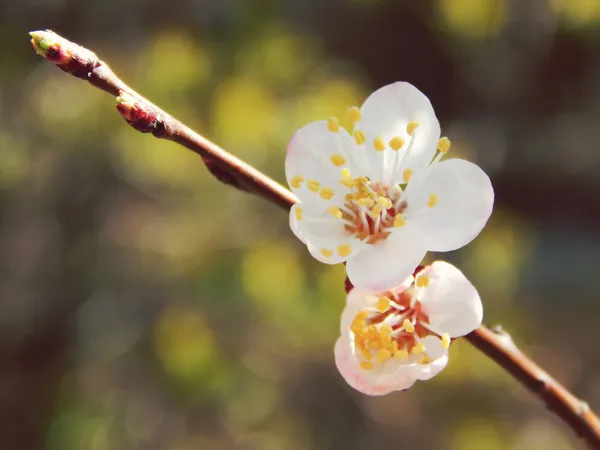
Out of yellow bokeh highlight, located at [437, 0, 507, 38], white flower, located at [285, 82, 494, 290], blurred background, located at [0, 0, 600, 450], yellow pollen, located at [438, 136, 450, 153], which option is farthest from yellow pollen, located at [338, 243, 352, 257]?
yellow bokeh highlight, located at [437, 0, 507, 38]

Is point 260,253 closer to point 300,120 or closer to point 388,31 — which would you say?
point 300,120

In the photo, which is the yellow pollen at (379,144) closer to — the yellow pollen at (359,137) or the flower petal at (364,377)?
the yellow pollen at (359,137)

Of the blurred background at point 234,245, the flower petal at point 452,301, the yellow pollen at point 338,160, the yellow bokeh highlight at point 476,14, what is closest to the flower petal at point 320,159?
the yellow pollen at point 338,160

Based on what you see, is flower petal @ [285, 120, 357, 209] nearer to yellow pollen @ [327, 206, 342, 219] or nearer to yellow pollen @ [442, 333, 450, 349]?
yellow pollen @ [327, 206, 342, 219]

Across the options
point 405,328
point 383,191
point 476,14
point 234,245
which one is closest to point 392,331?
point 405,328

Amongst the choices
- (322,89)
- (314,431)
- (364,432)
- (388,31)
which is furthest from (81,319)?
(388,31)

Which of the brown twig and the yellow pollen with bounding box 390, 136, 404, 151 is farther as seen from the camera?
the yellow pollen with bounding box 390, 136, 404, 151
